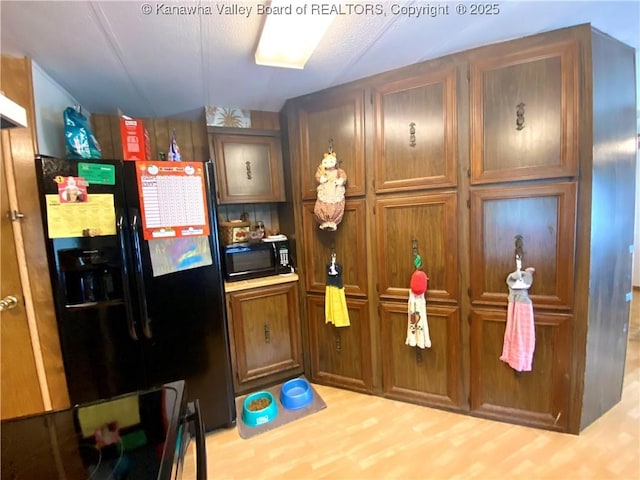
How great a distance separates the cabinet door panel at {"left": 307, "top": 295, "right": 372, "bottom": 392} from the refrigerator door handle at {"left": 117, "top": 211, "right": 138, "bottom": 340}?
118 cm

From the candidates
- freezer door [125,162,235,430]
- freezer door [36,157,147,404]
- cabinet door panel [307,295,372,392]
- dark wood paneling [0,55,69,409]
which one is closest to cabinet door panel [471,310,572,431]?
cabinet door panel [307,295,372,392]

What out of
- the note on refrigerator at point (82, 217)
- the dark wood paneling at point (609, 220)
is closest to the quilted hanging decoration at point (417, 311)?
the dark wood paneling at point (609, 220)

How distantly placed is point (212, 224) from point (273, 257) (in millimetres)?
690

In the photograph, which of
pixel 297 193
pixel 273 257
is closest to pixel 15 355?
pixel 273 257

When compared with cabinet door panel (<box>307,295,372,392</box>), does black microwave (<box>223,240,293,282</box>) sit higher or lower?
higher

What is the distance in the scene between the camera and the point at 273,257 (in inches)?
92.0

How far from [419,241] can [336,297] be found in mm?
706

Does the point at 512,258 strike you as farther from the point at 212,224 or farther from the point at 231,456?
the point at 231,456

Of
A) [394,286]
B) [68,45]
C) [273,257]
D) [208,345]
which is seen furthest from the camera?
[273,257]

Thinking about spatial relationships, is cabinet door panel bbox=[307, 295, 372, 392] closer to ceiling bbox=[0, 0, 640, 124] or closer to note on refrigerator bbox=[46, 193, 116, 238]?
note on refrigerator bbox=[46, 193, 116, 238]

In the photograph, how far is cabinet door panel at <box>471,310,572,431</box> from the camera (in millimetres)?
1648

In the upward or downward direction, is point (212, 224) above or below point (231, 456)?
above

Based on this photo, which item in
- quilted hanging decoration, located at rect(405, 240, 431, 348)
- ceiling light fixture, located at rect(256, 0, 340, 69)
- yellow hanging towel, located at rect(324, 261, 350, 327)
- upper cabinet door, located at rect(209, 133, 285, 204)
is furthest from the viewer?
upper cabinet door, located at rect(209, 133, 285, 204)

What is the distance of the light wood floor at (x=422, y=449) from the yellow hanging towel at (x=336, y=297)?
62 cm
